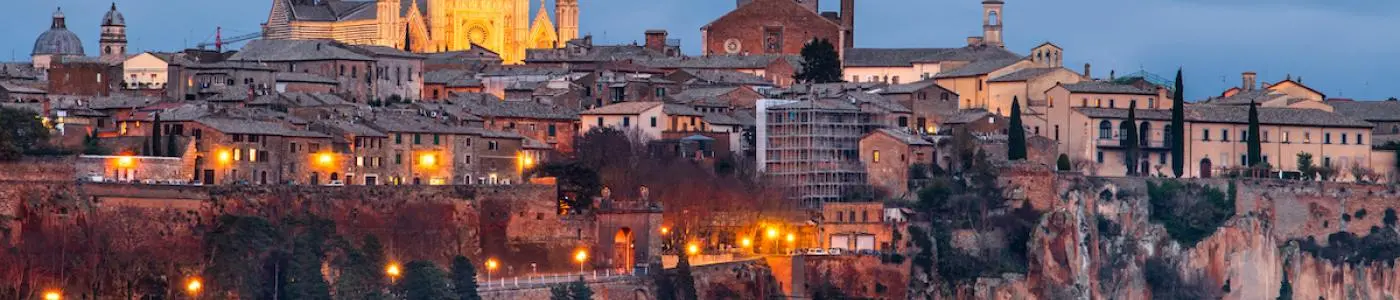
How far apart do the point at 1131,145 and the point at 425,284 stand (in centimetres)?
2585

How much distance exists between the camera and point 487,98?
117188mm

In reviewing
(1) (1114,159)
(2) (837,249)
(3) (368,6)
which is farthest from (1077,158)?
(3) (368,6)

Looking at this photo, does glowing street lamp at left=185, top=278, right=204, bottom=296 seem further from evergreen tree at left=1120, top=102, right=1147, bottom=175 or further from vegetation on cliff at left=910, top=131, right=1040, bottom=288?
evergreen tree at left=1120, top=102, right=1147, bottom=175

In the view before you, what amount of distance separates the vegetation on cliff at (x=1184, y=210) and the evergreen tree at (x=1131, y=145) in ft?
3.48

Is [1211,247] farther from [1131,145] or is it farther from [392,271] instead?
[392,271]

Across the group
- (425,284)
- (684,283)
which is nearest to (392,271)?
(425,284)

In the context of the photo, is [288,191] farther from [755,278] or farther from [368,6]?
[368,6]

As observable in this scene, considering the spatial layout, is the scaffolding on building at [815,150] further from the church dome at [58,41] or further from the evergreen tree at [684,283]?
the church dome at [58,41]

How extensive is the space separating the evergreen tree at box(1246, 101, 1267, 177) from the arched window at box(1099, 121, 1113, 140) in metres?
3.87

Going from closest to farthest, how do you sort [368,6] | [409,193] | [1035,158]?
[409,193], [1035,158], [368,6]

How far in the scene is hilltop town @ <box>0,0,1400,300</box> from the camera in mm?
96625

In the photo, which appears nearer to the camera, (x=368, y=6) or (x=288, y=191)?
(x=288, y=191)

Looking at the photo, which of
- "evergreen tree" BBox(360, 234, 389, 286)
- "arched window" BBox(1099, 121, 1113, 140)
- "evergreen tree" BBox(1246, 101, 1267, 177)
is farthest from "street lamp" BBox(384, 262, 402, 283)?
"evergreen tree" BBox(1246, 101, 1267, 177)

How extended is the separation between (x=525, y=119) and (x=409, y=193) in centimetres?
1076
